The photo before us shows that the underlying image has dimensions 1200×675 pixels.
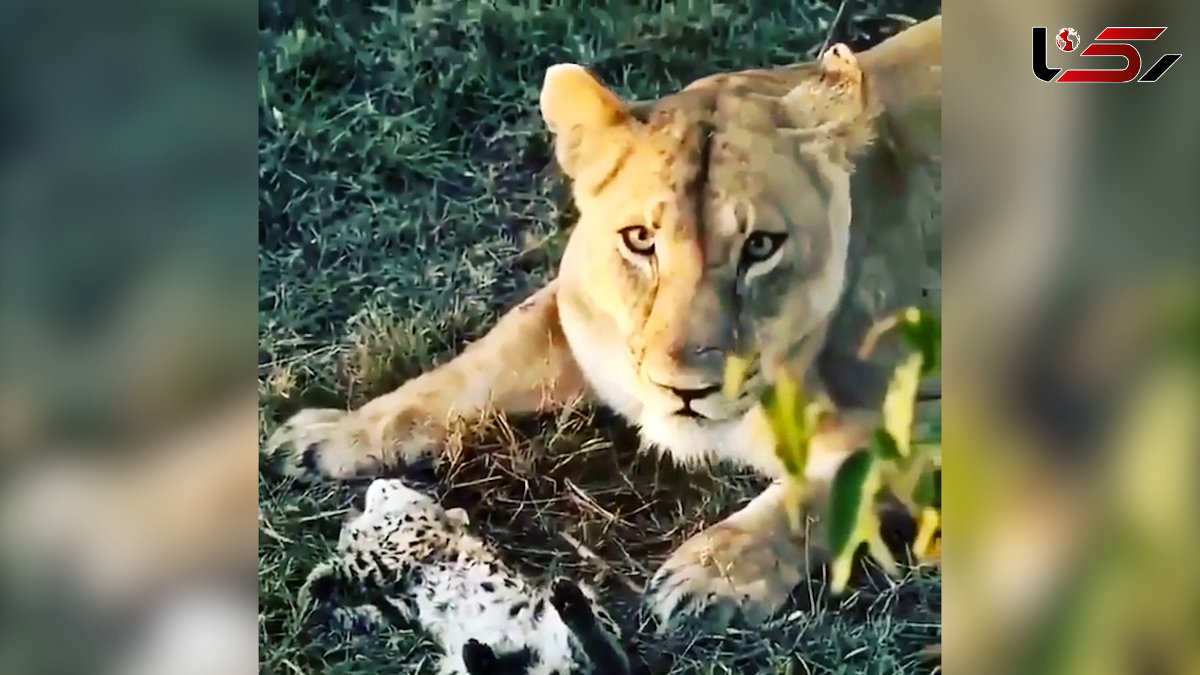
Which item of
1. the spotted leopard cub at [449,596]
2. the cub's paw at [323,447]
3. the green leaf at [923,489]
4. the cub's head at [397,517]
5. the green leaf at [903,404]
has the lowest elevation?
the spotted leopard cub at [449,596]

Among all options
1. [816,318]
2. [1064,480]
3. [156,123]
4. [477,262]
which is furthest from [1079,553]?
[156,123]

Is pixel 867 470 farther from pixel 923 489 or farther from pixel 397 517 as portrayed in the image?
pixel 397 517

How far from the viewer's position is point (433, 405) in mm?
1054

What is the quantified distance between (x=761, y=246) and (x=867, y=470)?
267 mm

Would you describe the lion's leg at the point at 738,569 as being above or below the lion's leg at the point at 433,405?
below

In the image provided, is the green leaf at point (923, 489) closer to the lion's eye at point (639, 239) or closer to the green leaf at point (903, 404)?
the green leaf at point (903, 404)

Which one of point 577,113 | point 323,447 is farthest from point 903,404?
point 323,447

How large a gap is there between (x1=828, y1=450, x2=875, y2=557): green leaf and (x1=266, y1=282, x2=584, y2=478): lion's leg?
30cm

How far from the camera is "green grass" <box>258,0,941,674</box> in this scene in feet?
3.42

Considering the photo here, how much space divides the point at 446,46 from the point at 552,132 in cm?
15

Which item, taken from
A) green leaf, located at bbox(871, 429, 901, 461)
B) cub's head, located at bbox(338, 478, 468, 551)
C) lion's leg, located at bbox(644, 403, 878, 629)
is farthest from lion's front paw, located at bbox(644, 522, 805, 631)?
cub's head, located at bbox(338, 478, 468, 551)

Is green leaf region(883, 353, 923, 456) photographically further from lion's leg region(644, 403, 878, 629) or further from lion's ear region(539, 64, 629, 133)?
lion's ear region(539, 64, 629, 133)

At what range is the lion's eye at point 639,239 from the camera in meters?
1.05

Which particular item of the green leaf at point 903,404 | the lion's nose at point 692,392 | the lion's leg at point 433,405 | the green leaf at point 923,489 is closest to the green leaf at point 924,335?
the green leaf at point 903,404
